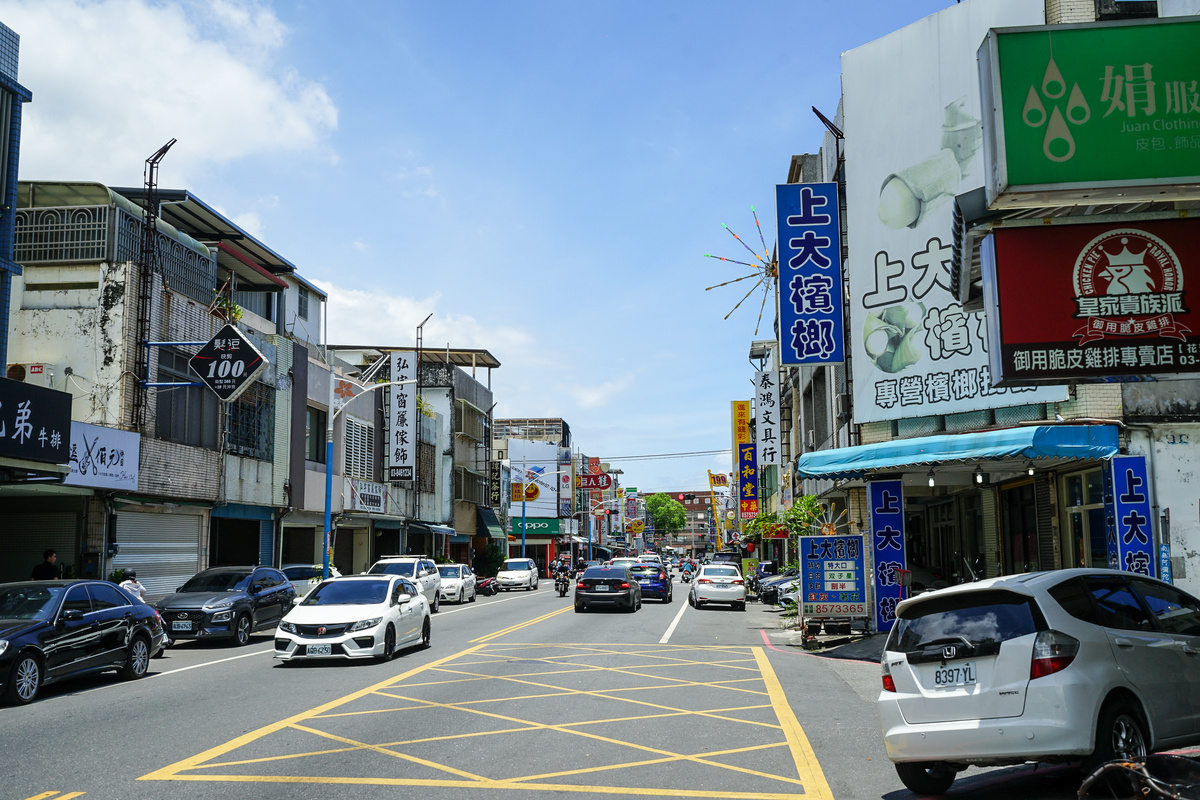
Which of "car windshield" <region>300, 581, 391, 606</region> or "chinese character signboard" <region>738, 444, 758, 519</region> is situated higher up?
"chinese character signboard" <region>738, 444, 758, 519</region>

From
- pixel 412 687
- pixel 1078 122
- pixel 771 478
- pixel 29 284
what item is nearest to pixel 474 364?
pixel 771 478

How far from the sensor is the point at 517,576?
1790 inches

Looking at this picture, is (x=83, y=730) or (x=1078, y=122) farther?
(x=83, y=730)

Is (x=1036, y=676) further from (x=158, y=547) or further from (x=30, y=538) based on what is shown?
(x=158, y=547)

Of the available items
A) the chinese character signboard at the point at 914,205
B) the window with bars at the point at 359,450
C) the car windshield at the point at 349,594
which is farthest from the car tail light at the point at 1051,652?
the window with bars at the point at 359,450

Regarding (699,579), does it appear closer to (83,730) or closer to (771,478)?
(83,730)

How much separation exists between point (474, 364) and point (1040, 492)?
4560 cm

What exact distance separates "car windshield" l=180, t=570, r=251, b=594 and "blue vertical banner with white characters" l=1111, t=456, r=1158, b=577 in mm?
16925

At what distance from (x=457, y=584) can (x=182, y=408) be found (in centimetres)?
1272

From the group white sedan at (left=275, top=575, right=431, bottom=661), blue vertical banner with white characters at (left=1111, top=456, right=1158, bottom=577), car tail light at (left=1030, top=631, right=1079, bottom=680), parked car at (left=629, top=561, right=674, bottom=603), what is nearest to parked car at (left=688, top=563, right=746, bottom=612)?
parked car at (left=629, top=561, right=674, bottom=603)

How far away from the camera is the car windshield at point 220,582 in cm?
2045

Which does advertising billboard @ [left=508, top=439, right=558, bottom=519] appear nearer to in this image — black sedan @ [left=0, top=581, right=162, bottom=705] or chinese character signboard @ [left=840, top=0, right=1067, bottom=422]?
chinese character signboard @ [left=840, top=0, right=1067, bottom=422]

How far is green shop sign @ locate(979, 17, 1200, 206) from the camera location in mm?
7848

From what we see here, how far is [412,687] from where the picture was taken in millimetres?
12773
